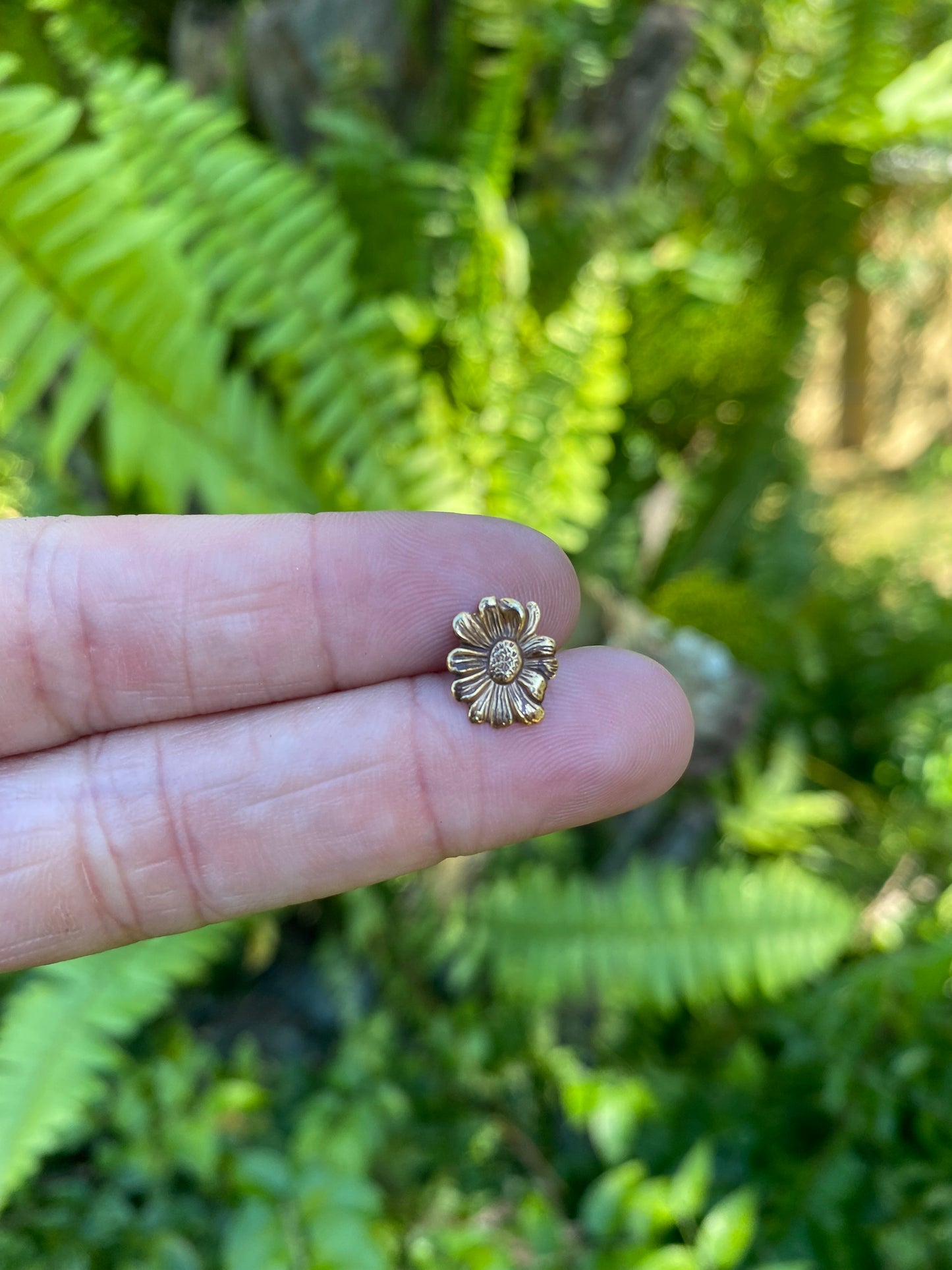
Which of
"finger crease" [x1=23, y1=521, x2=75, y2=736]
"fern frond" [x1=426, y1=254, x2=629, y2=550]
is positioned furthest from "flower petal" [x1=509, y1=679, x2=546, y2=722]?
"fern frond" [x1=426, y1=254, x2=629, y2=550]

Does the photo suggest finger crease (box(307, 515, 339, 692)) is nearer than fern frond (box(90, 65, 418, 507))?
Yes

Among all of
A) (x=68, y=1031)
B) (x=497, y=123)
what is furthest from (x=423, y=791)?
(x=497, y=123)

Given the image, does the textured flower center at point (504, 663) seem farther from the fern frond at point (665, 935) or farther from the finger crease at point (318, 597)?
the fern frond at point (665, 935)

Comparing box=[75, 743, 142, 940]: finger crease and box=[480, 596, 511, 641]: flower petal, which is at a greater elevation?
box=[480, 596, 511, 641]: flower petal

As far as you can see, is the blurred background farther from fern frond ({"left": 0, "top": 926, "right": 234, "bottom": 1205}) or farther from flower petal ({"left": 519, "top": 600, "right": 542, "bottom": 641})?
flower petal ({"left": 519, "top": 600, "right": 542, "bottom": 641})

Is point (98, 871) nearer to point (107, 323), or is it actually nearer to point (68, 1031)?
point (68, 1031)

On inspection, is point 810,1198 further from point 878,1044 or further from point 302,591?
point 302,591

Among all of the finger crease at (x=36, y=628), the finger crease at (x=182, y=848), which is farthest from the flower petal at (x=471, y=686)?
the finger crease at (x=36, y=628)

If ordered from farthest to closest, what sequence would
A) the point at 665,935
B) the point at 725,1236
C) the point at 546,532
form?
1. the point at 546,532
2. the point at 665,935
3. the point at 725,1236
